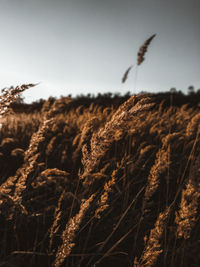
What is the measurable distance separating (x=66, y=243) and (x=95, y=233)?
2.33 ft

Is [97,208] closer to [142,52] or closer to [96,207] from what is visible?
[96,207]

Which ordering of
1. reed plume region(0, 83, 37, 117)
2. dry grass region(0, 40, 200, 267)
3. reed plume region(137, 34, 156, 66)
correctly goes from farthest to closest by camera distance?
reed plume region(137, 34, 156, 66), dry grass region(0, 40, 200, 267), reed plume region(0, 83, 37, 117)

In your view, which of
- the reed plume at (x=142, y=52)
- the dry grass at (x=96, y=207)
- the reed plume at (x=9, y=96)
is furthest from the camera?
the reed plume at (x=142, y=52)

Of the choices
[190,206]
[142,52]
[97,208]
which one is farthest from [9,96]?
[142,52]

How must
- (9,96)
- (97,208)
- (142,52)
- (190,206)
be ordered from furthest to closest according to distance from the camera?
(142,52), (97,208), (190,206), (9,96)

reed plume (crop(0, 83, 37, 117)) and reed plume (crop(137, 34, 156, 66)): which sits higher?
reed plume (crop(137, 34, 156, 66))

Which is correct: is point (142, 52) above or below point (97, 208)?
above

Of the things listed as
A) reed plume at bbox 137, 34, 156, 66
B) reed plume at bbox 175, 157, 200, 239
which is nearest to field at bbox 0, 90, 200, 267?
reed plume at bbox 175, 157, 200, 239

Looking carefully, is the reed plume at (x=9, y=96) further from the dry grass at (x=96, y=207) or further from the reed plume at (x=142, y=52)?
Result: the reed plume at (x=142, y=52)

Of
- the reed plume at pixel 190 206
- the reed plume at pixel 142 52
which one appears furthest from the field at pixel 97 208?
the reed plume at pixel 142 52

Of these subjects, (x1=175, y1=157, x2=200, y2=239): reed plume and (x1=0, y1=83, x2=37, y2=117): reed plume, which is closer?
(x1=0, y1=83, x2=37, y2=117): reed plume

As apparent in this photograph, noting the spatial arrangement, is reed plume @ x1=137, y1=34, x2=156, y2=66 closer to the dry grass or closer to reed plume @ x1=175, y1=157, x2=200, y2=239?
the dry grass

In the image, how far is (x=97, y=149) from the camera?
2.31ft

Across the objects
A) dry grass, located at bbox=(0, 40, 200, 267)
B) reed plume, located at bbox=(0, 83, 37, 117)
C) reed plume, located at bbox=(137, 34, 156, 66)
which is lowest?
dry grass, located at bbox=(0, 40, 200, 267)
